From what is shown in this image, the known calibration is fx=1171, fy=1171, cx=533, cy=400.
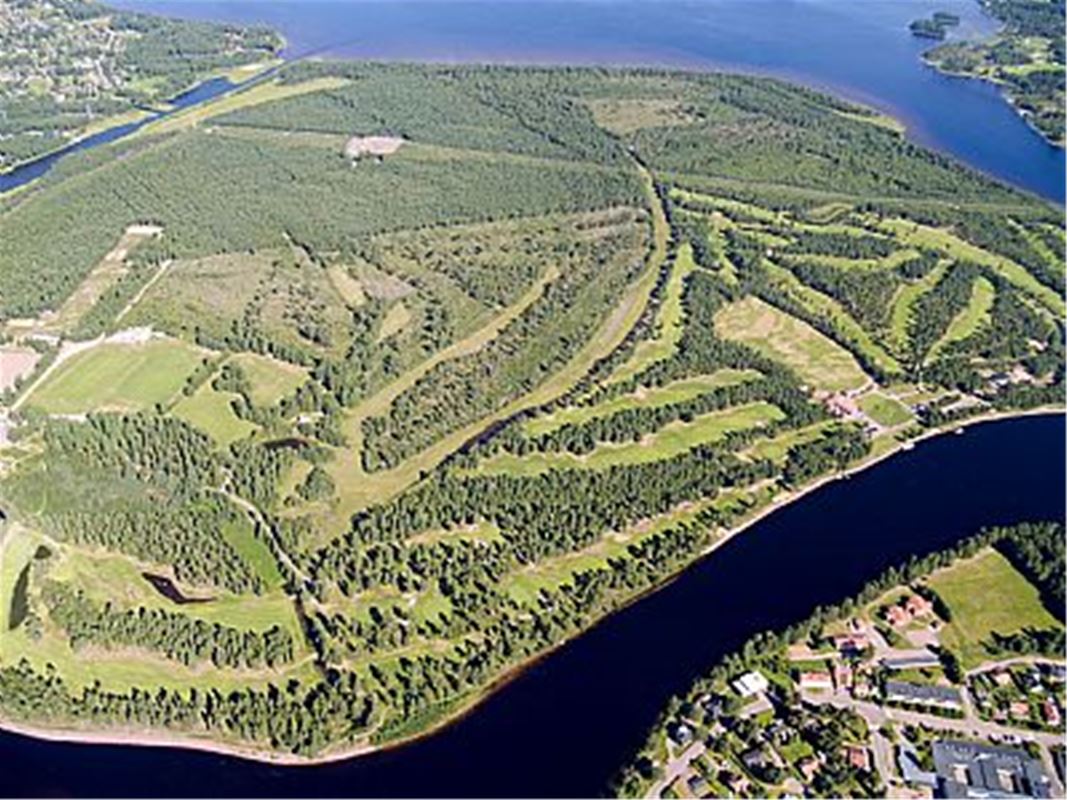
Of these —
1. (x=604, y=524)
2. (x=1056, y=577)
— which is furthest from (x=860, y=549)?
(x=604, y=524)

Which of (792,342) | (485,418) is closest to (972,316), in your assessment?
(792,342)

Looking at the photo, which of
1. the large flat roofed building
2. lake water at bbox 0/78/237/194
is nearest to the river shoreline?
the large flat roofed building

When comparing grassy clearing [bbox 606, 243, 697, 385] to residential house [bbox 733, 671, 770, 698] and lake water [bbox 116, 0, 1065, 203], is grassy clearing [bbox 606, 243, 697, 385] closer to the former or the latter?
residential house [bbox 733, 671, 770, 698]

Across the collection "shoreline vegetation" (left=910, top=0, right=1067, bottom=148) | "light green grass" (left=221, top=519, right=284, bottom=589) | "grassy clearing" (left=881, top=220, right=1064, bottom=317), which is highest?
"shoreline vegetation" (left=910, top=0, right=1067, bottom=148)

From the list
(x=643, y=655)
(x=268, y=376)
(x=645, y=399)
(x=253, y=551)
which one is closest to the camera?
(x=643, y=655)

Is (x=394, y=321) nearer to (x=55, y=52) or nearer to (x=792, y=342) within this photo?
(x=792, y=342)

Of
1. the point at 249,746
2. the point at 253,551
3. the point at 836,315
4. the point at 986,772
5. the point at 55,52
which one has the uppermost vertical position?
the point at 55,52

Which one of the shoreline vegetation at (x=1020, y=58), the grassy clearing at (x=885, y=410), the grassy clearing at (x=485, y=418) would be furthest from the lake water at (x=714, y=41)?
the grassy clearing at (x=885, y=410)

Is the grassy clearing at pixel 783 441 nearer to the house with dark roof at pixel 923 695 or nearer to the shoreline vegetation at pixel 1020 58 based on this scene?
the house with dark roof at pixel 923 695
